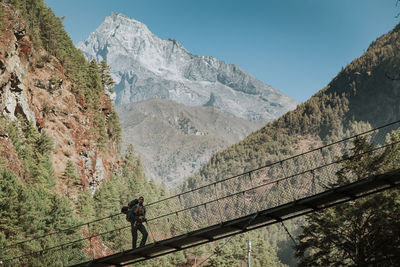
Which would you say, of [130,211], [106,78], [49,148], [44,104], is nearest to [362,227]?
[130,211]

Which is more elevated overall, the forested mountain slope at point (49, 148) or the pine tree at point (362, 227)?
the forested mountain slope at point (49, 148)

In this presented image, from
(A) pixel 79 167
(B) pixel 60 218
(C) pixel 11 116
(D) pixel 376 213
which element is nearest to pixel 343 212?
(D) pixel 376 213

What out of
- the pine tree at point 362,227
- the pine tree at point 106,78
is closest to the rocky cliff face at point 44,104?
the pine tree at point 106,78

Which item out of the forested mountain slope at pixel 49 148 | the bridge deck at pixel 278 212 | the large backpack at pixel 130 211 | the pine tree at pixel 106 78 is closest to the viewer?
the bridge deck at pixel 278 212

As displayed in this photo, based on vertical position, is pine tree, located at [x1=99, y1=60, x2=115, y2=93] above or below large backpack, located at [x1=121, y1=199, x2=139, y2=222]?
above

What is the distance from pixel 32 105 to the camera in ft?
160

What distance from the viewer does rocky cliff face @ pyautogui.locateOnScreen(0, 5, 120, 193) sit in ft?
136

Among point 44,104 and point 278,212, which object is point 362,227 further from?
point 44,104

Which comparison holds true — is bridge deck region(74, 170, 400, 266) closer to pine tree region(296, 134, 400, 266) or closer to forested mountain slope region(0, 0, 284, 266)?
pine tree region(296, 134, 400, 266)

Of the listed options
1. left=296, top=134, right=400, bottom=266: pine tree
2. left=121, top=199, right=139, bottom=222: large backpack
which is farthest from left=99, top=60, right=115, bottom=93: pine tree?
left=121, top=199, right=139, bottom=222: large backpack

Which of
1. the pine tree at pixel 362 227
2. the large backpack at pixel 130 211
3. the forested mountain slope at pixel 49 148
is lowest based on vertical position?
the pine tree at pixel 362 227

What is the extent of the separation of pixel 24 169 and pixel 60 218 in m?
6.17

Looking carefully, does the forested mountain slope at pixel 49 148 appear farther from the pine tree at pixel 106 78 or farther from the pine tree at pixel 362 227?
the pine tree at pixel 362 227

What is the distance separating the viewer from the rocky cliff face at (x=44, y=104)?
1626 inches
